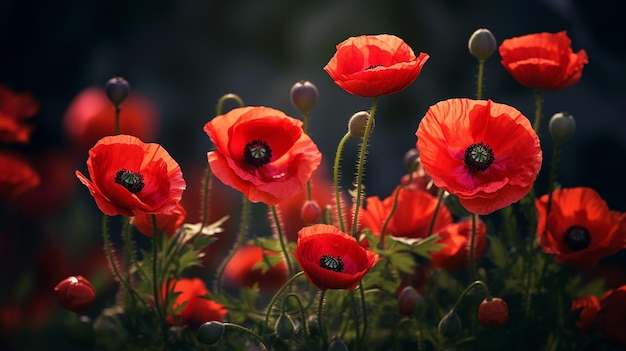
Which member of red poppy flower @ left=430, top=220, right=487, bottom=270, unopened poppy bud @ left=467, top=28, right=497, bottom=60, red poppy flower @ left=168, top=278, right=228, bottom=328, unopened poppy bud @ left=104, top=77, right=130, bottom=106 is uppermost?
unopened poppy bud @ left=467, top=28, right=497, bottom=60

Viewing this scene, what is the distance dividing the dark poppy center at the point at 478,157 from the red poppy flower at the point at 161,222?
434 millimetres

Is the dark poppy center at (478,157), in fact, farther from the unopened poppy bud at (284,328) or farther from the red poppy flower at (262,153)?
the unopened poppy bud at (284,328)

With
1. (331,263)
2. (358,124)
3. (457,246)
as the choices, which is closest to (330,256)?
(331,263)

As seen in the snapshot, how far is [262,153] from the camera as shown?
1395mm

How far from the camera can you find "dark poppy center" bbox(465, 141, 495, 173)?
53.2 inches

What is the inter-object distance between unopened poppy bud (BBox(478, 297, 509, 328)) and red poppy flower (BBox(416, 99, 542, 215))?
18cm

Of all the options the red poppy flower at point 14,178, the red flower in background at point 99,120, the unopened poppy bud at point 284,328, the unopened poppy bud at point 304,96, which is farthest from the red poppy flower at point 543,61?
the red poppy flower at point 14,178

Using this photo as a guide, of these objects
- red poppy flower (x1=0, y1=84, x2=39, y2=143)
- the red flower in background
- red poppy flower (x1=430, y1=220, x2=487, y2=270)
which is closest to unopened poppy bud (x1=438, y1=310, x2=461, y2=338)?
red poppy flower (x1=430, y1=220, x2=487, y2=270)

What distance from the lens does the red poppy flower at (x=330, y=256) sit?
1.23 metres

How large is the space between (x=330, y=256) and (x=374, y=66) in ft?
0.92

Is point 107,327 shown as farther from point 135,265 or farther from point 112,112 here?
point 112,112

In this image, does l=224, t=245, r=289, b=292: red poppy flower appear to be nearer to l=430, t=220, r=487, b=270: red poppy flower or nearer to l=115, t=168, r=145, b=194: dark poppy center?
l=430, t=220, r=487, b=270: red poppy flower

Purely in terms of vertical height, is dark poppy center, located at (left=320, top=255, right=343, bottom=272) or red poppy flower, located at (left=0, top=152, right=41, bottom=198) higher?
dark poppy center, located at (left=320, top=255, right=343, bottom=272)

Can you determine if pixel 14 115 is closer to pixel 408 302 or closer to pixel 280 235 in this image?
pixel 280 235
